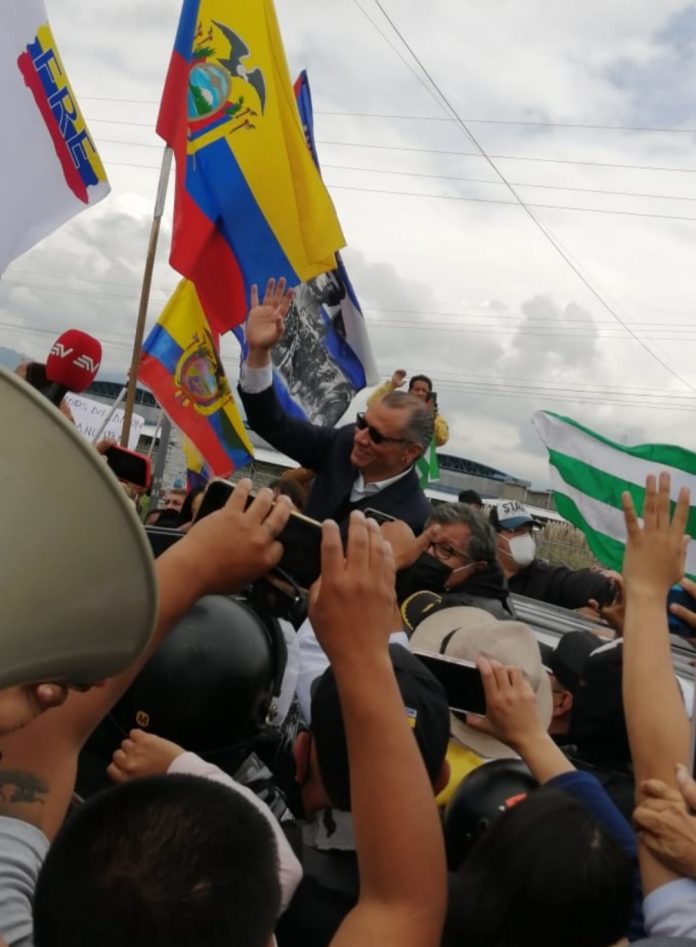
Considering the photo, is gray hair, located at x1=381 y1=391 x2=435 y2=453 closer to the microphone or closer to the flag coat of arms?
the microphone

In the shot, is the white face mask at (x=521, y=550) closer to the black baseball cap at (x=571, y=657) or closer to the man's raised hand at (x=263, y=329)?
the black baseball cap at (x=571, y=657)

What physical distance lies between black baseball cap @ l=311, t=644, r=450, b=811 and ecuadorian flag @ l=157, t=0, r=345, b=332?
3320 mm

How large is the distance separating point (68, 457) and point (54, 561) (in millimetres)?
122

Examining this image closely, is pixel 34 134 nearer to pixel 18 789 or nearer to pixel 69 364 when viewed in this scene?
pixel 69 364

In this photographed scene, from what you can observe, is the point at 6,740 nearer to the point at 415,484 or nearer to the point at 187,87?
the point at 415,484

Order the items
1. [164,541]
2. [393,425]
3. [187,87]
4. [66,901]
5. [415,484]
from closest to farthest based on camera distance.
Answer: [66,901], [164,541], [393,425], [415,484], [187,87]

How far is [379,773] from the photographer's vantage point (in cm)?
123

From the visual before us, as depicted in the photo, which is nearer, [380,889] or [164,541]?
[380,889]

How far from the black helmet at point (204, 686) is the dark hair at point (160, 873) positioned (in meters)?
0.87

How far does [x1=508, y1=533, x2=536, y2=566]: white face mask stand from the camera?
5582 mm

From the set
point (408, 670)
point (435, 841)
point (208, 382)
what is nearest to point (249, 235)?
point (208, 382)

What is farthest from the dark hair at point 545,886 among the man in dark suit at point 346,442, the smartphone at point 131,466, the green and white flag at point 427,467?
the green and white flag at point 427,467

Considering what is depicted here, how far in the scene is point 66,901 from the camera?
41.0 inches

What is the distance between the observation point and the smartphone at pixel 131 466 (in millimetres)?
2148
